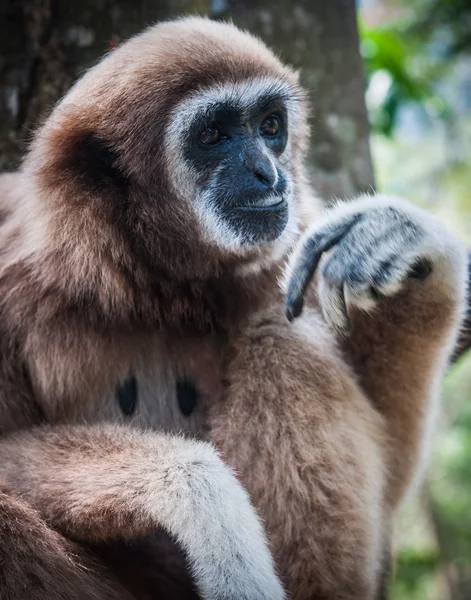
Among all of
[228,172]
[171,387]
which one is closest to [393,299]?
[228,172]

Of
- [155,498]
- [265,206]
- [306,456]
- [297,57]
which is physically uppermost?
[297,57]

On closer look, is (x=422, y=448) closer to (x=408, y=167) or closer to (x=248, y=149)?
(x=248, y=149)

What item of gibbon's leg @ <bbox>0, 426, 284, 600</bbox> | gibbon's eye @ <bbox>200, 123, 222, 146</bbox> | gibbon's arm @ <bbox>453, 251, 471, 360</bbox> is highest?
gibbon's eye @ <bbox>200, 123, 222, 146</bbox>

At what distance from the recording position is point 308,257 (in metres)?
3.68

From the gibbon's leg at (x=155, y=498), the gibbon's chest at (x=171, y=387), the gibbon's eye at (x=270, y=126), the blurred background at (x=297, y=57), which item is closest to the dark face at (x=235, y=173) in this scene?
the gibbon's eye at (x=270, y=126)

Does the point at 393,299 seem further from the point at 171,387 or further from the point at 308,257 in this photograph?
the point at 171,387

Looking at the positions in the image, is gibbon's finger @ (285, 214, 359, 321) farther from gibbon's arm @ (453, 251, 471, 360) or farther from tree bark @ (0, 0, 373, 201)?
tree bark @ (0, 0, 373, 201)

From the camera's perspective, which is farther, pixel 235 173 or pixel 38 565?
pixel 235 173

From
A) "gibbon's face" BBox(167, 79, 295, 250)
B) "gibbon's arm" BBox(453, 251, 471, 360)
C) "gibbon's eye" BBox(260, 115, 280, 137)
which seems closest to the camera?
"gibbon's face" BBox(167, 79, 295, 250)

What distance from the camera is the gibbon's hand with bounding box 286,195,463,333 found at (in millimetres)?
3586

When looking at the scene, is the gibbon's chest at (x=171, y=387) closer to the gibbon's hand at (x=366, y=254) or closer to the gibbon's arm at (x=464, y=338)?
the gibbon's hand at (x=366, y=254)

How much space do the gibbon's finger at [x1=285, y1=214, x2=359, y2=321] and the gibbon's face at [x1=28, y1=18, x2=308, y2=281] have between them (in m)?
0.32

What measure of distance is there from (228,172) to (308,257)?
0.70 m

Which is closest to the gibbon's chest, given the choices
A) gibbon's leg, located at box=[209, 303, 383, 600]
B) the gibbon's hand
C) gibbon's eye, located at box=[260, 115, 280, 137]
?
gibbon's leg, located at box=[209, 303, 383, 600]
